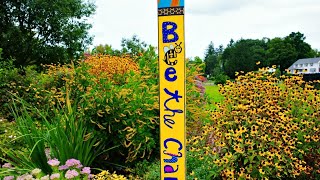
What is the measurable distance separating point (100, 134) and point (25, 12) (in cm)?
1407

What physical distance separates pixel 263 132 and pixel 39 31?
15299 millimetres

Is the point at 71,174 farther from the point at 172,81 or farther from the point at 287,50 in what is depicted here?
the point at 287,50

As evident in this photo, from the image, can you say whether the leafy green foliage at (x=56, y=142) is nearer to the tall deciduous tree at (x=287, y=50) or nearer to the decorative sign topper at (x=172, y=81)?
the decorative sign topper at (x=172, y=81)

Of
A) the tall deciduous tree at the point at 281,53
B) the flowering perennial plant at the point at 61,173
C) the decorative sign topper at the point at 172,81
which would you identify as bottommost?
the flowering perennial plant at the point at 61,173

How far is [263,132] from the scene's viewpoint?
11.7ft

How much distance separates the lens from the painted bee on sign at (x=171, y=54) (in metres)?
2.53

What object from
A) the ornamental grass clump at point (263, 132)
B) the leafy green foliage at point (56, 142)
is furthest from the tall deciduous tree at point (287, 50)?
the leafy green foliage at point (56, 142)

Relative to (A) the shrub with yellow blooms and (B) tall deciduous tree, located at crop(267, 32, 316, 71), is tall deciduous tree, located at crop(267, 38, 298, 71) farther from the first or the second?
(A) the shrub with yellow blooms

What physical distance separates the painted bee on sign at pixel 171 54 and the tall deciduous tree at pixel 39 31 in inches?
555

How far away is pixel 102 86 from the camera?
4.39 metres

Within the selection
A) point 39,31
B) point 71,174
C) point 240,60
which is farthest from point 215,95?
point 240,60

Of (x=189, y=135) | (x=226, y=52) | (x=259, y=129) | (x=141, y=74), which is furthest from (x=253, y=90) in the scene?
(x=226, y=52)

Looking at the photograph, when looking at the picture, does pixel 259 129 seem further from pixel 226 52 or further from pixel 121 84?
pixel 226 52

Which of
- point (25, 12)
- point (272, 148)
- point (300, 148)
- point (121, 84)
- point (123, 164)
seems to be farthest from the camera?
point (25, 12)
